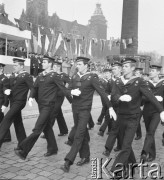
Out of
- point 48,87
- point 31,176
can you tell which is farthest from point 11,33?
point 31,176

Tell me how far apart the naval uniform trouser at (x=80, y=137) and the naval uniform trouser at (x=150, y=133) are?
1.30 m

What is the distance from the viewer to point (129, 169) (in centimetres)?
506

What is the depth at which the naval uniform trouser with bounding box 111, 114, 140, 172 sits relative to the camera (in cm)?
479

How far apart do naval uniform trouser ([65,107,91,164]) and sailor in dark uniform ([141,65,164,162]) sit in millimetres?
1283

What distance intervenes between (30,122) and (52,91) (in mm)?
4581

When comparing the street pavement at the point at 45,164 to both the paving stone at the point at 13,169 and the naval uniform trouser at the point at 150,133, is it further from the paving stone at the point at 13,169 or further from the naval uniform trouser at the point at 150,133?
the naval uniform trouser at the point at 150,133

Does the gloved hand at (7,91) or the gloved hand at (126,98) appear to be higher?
the gloved hand at (126,98)

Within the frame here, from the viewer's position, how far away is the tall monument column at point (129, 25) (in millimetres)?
21406

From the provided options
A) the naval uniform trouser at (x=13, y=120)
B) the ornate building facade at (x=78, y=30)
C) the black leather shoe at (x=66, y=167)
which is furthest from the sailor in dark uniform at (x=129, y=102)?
the ornate building facade at (x=78, y=30)

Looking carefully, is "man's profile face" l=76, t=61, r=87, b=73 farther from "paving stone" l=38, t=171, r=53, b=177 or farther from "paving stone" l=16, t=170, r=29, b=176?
"paving stone" l=16, t=170, r=29, b=176

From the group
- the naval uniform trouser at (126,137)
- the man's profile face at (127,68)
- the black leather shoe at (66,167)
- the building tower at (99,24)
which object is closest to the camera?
the naval uniform trouser at (126,137)

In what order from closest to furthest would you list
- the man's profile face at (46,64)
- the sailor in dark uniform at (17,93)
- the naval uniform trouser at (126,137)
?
the naval uniform trouser at (126,137) < the man's profile face at (46,64) < the sailor in dark uniform at (17,93)

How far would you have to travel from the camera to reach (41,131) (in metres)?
5.68

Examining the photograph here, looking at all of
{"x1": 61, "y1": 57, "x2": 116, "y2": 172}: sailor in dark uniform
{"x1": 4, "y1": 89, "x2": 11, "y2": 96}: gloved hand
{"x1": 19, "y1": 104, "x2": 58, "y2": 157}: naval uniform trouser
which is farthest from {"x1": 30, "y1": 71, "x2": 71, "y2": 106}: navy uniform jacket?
{"x1": 4, "y1": 89, "x2": 11, "y2": 96}: gloved hand
